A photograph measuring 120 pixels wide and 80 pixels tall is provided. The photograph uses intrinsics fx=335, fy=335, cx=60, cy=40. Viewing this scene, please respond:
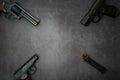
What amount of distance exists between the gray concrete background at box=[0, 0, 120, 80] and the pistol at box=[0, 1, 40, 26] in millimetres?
79

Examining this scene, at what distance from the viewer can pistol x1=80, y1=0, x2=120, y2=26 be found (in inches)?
128

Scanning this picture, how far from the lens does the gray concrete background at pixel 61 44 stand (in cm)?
334

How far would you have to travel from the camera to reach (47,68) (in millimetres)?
3348

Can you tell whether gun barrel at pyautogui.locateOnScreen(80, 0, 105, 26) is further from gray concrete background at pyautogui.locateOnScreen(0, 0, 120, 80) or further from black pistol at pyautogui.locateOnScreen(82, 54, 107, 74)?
black pistol at pyautogui.locateOnScreen(82, 54, 107, 74)

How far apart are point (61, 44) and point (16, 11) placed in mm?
553

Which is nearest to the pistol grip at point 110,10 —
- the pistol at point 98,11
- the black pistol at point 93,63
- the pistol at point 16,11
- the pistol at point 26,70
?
the pistol at point 98,11

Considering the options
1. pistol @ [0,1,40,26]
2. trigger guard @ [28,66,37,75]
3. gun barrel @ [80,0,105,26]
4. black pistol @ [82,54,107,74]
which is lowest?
trigger guard @ [28,66,37,75]

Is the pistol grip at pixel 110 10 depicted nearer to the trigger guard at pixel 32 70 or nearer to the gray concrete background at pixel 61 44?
the gray concrete background at pixel 61 44

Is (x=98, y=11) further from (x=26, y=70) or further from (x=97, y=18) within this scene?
(x=26, y=70)

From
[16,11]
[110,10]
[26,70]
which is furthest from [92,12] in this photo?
[26,70]

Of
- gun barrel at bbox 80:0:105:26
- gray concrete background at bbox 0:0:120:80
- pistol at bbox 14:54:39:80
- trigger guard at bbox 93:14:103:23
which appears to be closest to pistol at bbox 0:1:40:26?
gray concrete background at bbox 0:0:120:80

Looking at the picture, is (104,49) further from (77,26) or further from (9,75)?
(9,75)

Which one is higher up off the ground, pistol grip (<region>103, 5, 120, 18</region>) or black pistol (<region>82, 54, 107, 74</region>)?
pistol grip (<region>103, 5, 120, 18</region>)

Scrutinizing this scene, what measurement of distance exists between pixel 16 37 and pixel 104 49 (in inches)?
35.1
